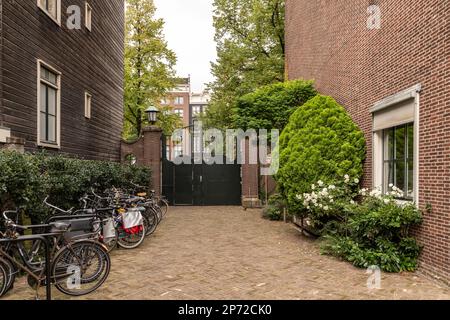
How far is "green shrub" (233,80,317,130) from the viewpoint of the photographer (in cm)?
1338

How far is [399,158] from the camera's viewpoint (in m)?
7.51

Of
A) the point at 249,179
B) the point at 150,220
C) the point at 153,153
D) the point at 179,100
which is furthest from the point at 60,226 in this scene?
the point at 179,100

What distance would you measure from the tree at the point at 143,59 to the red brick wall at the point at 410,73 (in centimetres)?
1451

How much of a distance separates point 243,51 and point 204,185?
1093 cm

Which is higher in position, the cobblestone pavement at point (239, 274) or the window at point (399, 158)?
the window at point (399, 158)

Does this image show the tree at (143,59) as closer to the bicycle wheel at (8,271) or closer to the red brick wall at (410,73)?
the red brick wall at (410,73)

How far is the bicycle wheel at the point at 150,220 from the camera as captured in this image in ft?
30.4

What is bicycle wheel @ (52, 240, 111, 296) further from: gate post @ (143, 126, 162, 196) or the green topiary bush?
gate post @ (143, 126, 162, 196)

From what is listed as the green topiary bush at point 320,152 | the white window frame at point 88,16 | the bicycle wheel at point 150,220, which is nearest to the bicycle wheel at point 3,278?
the bicycle wheel at point 150,220

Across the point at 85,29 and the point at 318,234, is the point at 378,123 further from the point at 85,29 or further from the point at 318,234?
the point at 85,29

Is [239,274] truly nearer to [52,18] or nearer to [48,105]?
[48,105]

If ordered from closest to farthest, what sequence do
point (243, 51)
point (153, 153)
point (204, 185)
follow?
1. point (153, 153)
2. point (204, 185)
3. point (243, 51)

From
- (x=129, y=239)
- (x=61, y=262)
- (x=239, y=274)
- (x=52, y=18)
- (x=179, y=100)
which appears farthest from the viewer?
(x=179, y=100)

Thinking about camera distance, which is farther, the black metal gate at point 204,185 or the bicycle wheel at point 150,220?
the black metal gate at point 204,185
